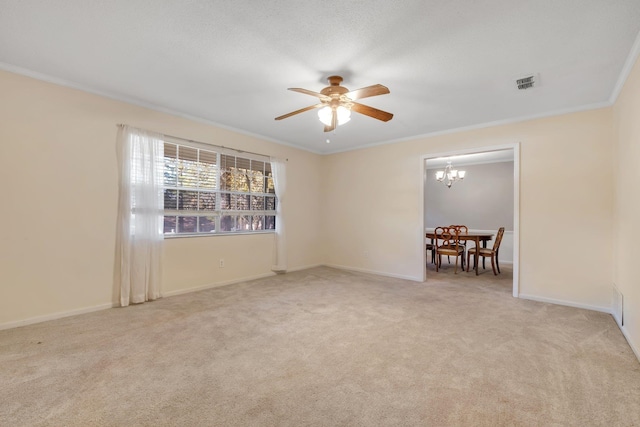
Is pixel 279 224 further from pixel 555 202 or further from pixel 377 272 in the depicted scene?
pixel 555 202

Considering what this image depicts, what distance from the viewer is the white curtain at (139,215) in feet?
11.2

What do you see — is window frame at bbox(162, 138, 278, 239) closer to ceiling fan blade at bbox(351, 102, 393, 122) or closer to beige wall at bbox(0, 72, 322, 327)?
beige wall at bbox(0, 72, 322, 327)

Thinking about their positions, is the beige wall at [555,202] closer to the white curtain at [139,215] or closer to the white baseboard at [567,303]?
the white baseboard at [567,303]

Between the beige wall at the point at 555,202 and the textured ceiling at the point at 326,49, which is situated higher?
the textured ceiling at the point at 326,49

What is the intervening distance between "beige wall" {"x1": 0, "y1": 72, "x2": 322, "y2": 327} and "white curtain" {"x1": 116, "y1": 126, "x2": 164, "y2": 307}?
104 mm

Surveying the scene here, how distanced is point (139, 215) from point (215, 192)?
3.72 ft

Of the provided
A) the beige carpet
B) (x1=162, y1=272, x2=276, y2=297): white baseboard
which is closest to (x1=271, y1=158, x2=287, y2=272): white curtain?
(x1=162, y1=272, x2=276, y2=297): white baseboard

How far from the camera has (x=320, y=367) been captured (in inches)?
82.8

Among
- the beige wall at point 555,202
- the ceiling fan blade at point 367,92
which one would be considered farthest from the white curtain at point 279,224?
the ceiling fan blade at point 367,92

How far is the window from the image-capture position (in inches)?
157

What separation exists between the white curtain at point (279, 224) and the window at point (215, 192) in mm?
119

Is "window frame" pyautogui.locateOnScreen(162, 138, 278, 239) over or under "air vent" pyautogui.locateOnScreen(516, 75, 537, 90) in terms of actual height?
under

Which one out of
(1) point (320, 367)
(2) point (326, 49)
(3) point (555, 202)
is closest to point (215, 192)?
(2) point (326, 49)

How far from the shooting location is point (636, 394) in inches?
70.2
